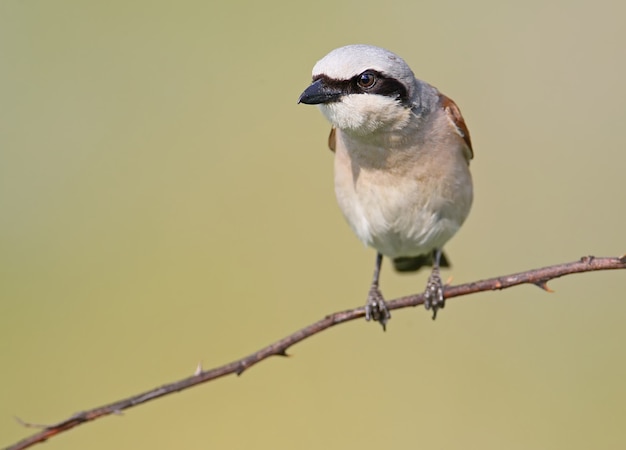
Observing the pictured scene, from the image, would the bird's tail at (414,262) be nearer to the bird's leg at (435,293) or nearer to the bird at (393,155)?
the bird's leg at (435,293)

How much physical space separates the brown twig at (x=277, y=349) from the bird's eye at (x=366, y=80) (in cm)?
85

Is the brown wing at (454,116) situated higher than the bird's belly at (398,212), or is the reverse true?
the brown wing at (454,116)

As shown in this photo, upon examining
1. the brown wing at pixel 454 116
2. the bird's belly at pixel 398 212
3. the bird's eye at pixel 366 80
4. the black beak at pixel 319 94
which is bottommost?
the bird's belly at pixel 398 212

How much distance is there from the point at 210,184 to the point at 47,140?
1.74m

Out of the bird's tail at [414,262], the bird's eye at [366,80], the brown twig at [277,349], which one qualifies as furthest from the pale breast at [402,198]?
the brown twig at [277,349]

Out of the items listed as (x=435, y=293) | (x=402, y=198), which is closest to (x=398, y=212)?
(x=402, y=198)

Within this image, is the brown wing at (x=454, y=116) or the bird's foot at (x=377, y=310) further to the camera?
the bird's foot at (x=377, y=310)

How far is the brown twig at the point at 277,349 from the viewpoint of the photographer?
2.28 meters

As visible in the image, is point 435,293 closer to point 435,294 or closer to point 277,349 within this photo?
point 435,294

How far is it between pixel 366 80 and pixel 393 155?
482 millimetres

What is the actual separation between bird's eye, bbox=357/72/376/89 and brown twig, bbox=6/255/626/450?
852mm

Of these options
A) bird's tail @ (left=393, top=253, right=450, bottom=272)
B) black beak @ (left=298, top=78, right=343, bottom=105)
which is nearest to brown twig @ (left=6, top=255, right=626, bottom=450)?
black beak @ (left=298, top=78, right=343, bottom=105)

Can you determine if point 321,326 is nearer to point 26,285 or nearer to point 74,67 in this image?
point 26,285

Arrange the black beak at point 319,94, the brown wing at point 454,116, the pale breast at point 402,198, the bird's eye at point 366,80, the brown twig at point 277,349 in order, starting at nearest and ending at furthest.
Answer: the brown twig at point 277,349
the black beak at point 319,94
the bird's eye at point 366,80
the pale breast at point 402,198
the brown wing at point 454,116
